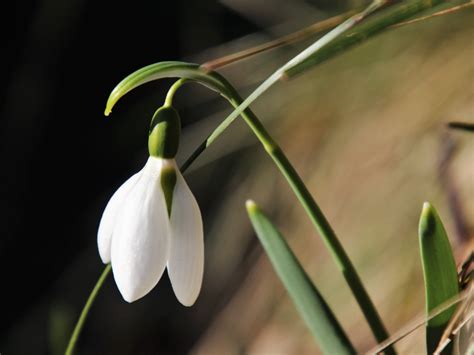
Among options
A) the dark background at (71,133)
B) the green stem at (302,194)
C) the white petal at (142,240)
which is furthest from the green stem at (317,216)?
the dark background at (71,133)

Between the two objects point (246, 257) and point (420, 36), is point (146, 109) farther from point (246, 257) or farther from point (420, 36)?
point (420, 36)

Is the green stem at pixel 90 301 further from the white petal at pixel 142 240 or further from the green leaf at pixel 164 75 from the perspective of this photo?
the green leaf at pixel 164 75

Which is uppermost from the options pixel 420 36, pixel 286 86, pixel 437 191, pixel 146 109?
pixel 146 109

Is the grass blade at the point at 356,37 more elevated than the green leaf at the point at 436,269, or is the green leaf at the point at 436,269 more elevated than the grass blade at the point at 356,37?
the grass blade at the point at 356,37

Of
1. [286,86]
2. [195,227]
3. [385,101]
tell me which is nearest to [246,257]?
[286,86]

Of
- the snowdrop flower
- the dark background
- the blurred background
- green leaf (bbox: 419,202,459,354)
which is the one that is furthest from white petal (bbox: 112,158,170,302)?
the dark background

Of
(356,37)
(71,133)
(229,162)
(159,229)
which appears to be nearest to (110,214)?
(159,229)
